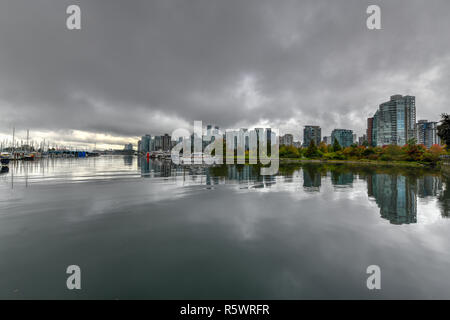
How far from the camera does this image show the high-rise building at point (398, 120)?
164825mm

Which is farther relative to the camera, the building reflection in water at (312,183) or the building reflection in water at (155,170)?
the building reflection in water at (155,170)

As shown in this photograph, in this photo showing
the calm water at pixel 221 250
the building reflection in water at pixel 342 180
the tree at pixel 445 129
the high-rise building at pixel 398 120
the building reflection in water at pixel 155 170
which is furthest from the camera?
the high-rise building at pixel 398 120

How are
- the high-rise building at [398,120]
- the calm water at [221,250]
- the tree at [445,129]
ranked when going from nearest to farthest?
the calm water at [221,250] → the tree at [445,129] → the high-rise building at [398,120]

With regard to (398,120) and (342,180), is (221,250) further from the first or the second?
(398,120)

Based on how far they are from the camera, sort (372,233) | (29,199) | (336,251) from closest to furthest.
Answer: (336,251) → (372,233) → (29,199)

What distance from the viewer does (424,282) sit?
5.95m

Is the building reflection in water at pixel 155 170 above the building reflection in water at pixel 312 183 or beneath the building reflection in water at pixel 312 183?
above

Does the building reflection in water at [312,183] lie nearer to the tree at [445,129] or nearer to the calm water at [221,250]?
the calm water at [221,250]

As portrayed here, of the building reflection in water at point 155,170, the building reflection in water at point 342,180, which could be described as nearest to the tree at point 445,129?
the building reflection in water at point 342,180
